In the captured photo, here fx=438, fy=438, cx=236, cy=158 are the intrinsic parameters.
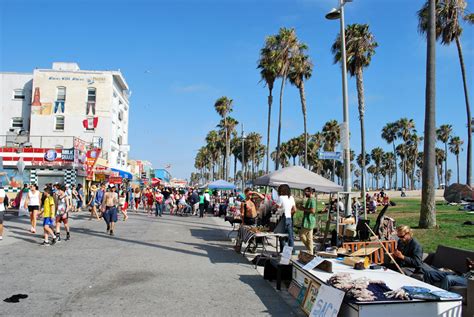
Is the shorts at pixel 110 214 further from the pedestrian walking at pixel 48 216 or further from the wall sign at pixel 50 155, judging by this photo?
the wall sign at pixel 50 155

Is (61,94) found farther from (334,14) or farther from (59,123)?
(334,14)

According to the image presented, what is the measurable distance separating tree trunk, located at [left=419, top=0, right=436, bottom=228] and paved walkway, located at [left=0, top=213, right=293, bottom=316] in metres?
7.35

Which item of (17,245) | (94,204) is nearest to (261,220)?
(17,245)

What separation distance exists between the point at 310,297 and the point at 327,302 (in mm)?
755

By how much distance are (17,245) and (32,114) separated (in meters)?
35.2

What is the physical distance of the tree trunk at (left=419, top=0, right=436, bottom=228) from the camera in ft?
51.0

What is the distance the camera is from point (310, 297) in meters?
6.27

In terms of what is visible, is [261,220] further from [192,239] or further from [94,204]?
[94,204]

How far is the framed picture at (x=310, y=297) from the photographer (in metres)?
6.12

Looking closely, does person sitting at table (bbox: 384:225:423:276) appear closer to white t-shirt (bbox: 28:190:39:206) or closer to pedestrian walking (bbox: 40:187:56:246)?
pedestrian walking (bbox: 40:187:56:246)

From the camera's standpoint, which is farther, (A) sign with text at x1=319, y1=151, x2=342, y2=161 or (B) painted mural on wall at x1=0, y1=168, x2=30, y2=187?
(B) painted mural on wall at x1=0, y1=168, x2=30, y2=187

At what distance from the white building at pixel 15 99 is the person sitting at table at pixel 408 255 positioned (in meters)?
44.8

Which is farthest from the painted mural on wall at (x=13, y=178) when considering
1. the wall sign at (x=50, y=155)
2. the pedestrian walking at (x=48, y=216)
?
the pedestrian walking at (x=48, y=216)

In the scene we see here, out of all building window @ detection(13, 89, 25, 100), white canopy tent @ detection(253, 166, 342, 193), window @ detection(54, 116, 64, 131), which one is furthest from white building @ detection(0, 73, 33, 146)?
white canopy tent @ detection(253, 166, 342, 193)
